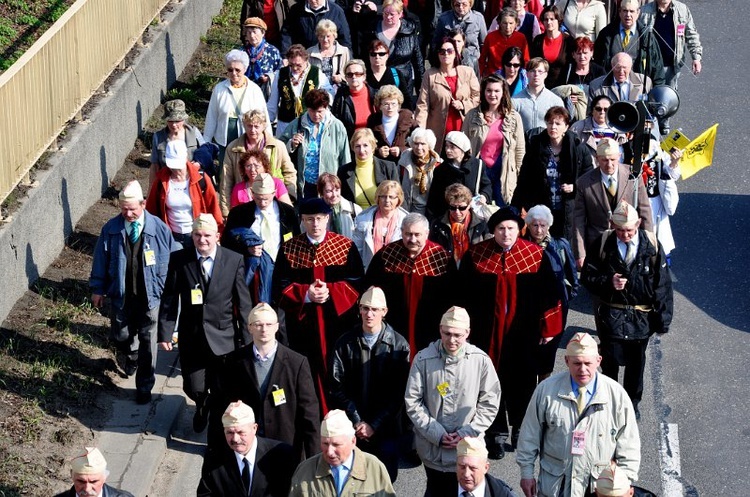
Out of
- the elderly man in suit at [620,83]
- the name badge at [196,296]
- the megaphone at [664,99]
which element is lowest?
the name badge at [196,296]

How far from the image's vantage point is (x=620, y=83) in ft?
48.9

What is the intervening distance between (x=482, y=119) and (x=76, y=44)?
15.3 feet

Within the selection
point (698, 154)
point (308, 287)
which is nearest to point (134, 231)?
point (308, 287)

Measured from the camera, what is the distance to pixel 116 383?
12430 mm

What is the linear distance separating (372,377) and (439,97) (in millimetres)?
5138

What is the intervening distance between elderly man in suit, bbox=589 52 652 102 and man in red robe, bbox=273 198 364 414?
451cm

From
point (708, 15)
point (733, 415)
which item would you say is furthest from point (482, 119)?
point (708, 15)

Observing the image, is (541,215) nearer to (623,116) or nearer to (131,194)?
(623,116)

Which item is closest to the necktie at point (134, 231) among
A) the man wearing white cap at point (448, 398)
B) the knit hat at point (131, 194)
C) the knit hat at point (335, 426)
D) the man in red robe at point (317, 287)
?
the knit hat at point (131, 194)

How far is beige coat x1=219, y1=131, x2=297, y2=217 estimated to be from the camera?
1321 cm

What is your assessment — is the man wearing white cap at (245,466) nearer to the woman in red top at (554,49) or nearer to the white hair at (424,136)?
the white hair at (424,136)

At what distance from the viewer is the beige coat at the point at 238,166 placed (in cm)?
1321

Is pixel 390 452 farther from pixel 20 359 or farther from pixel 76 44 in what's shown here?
pixel 76 44

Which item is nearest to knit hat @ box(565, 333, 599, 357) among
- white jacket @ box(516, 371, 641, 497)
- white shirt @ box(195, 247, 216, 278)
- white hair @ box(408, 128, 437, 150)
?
white jacket @ box(516, 371, 641, 497)
